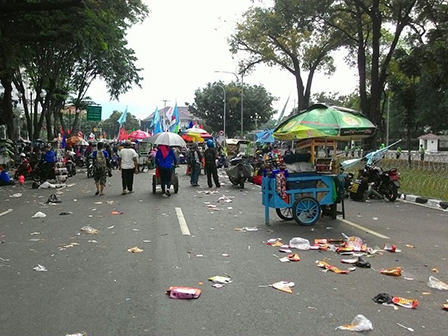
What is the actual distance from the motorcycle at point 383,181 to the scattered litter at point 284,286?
30.1 feet

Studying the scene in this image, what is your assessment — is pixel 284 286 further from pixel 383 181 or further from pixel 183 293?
pixel 383 181

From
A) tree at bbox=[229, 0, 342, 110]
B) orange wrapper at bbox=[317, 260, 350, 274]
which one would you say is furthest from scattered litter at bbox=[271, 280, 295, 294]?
tree at bbox=[229, 0, 342, 110]

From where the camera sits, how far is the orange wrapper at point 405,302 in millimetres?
4471

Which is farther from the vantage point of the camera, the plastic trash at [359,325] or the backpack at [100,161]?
the backpack at [100,161]

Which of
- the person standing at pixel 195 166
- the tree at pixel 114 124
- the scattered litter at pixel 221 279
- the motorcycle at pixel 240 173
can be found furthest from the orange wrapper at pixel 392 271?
the tree at pixel 114 124

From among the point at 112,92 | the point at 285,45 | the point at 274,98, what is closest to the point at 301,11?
the point at 285,45

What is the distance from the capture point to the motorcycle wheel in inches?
531

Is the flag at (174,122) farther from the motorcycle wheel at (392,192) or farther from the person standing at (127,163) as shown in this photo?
the motorcycle wheel at (392,192)

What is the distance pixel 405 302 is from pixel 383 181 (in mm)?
9829

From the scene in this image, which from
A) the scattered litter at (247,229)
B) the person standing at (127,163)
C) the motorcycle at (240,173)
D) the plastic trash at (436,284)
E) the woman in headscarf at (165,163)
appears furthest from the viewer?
the motorcycle at (240,173)

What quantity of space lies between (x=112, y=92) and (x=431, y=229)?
2986cm

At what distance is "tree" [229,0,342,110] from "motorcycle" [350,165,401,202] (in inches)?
525

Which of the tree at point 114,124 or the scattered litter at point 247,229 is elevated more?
the tree at point 114,124

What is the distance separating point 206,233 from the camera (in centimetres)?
805
